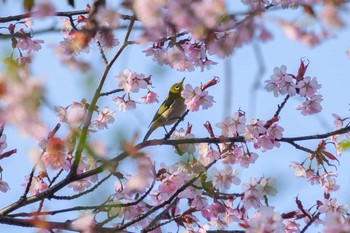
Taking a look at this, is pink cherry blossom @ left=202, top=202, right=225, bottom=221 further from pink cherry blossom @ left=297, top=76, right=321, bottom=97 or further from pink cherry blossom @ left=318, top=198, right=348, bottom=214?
pink cherry blossom @ left=297, top=76, right=321, bottom=97

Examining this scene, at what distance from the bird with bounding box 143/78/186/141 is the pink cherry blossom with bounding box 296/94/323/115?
4.02 feet

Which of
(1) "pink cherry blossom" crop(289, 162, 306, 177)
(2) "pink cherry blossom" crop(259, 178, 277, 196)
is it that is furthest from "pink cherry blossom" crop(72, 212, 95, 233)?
(1) "pink cherry blossom" crop(289, 162, 306, 177)

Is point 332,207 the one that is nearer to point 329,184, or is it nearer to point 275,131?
point 329,184

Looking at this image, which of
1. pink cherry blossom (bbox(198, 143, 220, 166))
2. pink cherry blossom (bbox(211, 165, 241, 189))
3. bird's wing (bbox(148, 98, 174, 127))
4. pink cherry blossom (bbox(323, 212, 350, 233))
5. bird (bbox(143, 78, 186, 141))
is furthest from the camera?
bird's wing (bbox(148, 98, 174, 127))

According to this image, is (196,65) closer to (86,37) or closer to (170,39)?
(170,39)

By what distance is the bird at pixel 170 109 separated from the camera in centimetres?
694

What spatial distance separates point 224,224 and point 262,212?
120 cm

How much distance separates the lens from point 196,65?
650 cm

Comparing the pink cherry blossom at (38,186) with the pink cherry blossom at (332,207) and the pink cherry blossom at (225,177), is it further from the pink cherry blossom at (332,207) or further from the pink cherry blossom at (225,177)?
the pink cherry blossom at (332,207)

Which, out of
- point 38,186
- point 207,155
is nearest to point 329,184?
point 207,155

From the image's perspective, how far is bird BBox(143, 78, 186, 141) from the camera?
22.8ft

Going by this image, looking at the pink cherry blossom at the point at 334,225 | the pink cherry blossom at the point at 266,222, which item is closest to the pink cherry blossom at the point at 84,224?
the pink cherry blossom at the point at 266,222

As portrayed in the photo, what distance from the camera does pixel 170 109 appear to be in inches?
277

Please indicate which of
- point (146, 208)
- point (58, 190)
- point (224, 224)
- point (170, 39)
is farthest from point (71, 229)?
point (170, 39)
